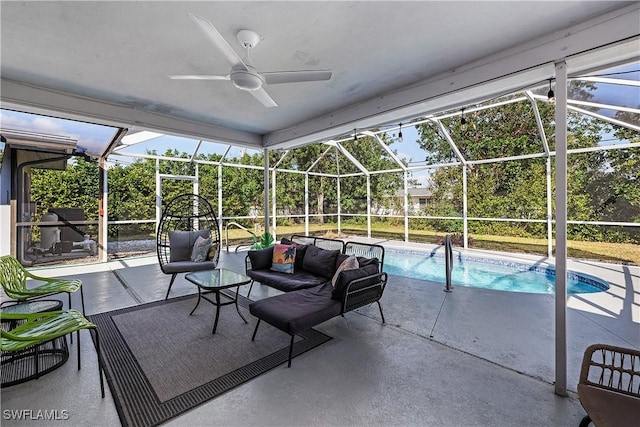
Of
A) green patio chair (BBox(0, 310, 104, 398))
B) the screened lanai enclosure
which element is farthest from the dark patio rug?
the screened lanai enclosure

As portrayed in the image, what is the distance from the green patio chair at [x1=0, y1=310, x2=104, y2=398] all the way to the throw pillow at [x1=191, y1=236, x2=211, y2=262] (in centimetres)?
224

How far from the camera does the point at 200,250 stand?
4523mm

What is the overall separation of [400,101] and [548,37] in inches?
57.2

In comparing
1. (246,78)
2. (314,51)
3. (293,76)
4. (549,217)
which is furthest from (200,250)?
(549,217)

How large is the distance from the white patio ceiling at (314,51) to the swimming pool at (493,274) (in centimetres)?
348

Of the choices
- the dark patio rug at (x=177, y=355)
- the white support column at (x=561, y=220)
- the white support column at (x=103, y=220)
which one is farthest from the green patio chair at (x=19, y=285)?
the white support column at (x=561, y=220)

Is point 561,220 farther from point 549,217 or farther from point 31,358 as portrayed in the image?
point 549,217

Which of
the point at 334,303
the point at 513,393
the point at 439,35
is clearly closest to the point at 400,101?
the point at 439,35

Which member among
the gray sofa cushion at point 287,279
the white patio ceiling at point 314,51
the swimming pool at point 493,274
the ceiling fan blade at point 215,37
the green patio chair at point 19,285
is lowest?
the swimming pool at point 493,274

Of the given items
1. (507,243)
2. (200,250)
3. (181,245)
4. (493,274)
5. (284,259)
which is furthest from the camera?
(507,243)

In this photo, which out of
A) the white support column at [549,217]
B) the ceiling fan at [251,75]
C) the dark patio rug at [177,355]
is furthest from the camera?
the white support column at [549,217]

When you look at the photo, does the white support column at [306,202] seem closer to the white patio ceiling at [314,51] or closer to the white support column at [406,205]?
the white support column at [406,205]

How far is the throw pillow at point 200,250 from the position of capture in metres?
4.50

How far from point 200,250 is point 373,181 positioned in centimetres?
676
